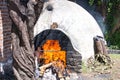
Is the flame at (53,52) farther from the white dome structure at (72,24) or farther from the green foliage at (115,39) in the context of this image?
the green foliage at (115,39)

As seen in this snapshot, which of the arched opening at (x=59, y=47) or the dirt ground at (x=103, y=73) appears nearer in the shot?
the dirt ground at (x=103, y=73)

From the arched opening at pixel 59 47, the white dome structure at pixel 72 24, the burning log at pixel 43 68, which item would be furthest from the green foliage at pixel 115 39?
the burning log at pixel 43 68

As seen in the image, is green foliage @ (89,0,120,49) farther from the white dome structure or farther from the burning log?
the burning log

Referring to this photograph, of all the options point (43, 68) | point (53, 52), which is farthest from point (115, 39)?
point (43, 68)

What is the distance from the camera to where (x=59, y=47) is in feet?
38.0

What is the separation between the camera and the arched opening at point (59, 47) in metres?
11.3

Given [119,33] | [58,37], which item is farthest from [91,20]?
[119,33]

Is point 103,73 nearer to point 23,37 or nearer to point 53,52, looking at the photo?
point 53,52

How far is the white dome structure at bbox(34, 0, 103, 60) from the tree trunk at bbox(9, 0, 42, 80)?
293 centimetres

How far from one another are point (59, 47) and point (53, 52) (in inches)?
13.4

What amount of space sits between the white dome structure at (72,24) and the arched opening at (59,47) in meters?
0.24

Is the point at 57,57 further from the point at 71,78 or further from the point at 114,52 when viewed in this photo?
the point at 114,52

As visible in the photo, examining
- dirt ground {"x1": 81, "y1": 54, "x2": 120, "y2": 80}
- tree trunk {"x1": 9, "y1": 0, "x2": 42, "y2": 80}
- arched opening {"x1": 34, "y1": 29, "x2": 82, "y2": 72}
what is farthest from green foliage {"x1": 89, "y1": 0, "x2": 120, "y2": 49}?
tree trunk {"x1": 9, "y1": 0, "x2": 42, "y2": 80}

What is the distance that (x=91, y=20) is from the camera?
44.3 ft
